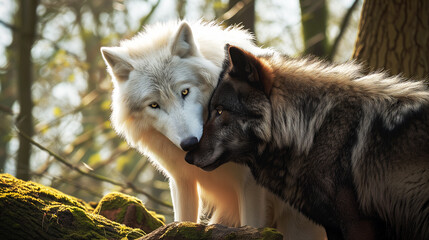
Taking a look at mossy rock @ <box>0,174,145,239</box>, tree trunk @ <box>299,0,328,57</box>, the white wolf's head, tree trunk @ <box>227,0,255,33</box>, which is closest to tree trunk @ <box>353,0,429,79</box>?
the white wolf's head

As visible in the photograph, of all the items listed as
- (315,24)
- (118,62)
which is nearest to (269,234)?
(118,62)

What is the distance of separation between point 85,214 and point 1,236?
0.77 metres

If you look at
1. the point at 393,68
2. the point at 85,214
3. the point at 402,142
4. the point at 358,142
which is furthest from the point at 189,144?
the point at 393,68

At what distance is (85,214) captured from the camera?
4.06 m

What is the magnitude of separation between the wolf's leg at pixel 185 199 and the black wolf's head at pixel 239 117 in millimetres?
1095

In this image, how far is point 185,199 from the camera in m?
5.16

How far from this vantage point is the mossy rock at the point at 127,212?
518cm

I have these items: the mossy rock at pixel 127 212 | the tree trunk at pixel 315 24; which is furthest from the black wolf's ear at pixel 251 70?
the tree trunk at pixel 315 24

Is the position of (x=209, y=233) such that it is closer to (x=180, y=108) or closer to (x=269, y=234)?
(x=269, y=234)

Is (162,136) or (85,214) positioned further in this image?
(162,136)

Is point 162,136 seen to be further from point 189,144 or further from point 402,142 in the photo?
point 402,142

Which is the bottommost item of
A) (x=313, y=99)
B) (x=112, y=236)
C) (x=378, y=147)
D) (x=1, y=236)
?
(x=112, y=236)

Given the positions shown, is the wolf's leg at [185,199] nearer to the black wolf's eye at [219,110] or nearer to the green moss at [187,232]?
the black wolf's eye at [219,110]

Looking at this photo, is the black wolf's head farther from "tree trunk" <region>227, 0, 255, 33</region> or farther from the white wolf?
"tree trunk" <region>227, 0, 255, 33</region>
